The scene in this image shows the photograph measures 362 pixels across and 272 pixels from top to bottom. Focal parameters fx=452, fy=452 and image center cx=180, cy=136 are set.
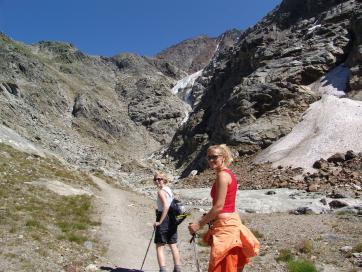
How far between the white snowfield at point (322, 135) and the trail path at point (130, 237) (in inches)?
914

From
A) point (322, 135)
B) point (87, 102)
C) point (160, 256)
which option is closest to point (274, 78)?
point (322, 135)

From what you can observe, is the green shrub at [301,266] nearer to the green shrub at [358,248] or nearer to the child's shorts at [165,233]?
the green shrub at [358,248]

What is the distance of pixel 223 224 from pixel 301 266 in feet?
16.3

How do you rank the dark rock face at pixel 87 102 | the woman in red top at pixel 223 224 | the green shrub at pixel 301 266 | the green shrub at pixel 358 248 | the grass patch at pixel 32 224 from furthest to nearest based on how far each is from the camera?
the dark rock face at pixel 87 102 → the grass patch at pixel 32 224 → the green shrub at pixel 358 248 → the green shrub at pixel 301 266 → the woman in red top at pixel 223 224

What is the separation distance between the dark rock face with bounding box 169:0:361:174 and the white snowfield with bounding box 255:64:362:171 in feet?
8.59

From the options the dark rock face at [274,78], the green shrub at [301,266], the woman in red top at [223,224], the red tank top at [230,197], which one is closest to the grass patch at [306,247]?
the green shrub at [301,266]

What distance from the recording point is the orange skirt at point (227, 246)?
6629 mm

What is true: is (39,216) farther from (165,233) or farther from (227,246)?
(227,246)

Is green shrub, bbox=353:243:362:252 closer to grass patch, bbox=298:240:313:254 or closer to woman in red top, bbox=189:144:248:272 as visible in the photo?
grass patch, bbox=298:240:313:254

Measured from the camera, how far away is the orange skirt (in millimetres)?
6629

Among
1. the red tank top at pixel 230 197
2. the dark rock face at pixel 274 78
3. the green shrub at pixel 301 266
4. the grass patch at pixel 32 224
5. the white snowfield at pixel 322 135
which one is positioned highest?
the dark rock face at pixel 274 78

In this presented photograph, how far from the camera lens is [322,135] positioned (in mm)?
46062

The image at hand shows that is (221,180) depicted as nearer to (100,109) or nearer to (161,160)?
(161,160)

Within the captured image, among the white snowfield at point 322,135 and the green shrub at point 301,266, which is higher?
the white snowfield at point 322,135
